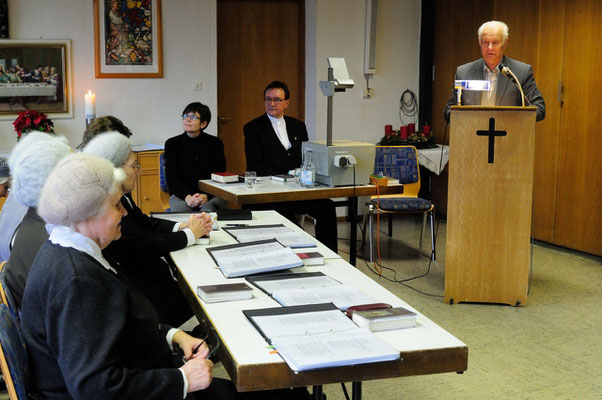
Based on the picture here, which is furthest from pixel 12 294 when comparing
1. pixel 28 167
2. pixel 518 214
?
pixel 518 214

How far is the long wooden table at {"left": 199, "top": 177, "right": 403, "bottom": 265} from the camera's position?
426 cm

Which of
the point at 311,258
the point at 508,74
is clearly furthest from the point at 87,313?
the point at 508,74

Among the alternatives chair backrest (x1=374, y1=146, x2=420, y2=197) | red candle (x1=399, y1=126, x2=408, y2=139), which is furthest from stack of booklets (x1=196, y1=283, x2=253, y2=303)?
red candle (x1=399, y1=126, x2=408, y2=139)

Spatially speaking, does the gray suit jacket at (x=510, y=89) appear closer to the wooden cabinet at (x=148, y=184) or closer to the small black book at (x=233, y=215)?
the small black book at (x=233, y=215)

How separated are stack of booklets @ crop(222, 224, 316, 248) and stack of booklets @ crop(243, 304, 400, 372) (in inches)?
32.8

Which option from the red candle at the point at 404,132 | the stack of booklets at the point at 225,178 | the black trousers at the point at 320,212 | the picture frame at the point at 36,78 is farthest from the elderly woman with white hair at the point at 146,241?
the red candle at the point at 404,132

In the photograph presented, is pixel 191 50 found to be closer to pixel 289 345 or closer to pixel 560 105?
pixel 560 105

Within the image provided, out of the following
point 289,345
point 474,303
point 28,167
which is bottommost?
point 474,303

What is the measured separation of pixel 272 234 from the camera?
3.13 meters

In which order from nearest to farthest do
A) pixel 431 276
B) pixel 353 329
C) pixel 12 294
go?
pixel 353 329 → pixel 12 294 → pixel 431 276

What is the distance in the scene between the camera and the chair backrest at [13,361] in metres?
1.71

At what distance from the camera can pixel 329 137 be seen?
179 inches

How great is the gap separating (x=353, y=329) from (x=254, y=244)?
3.40 feet

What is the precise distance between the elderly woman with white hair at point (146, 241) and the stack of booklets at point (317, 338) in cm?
89
